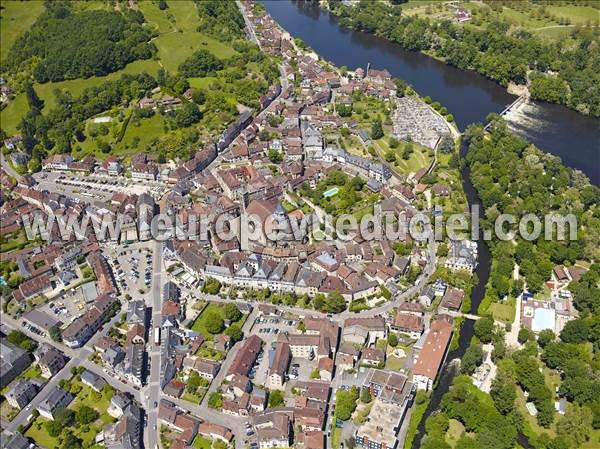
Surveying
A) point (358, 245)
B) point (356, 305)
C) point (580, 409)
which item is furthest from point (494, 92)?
→ point (580, 409)

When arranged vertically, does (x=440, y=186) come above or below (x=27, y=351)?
above

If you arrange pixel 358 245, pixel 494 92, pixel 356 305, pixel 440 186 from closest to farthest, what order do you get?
1. pixel 356 305
2. pixel 358 245
3. pixel 440 186
4. pixel 494 92

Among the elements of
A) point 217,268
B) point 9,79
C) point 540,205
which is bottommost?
point 9,79

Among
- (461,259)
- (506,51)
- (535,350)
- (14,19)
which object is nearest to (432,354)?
(535,350)

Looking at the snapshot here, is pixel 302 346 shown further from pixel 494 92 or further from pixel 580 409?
pixel 494 92

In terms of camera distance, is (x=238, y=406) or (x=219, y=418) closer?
(x=238, y=406)

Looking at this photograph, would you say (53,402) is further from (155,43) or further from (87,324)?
(155,43)

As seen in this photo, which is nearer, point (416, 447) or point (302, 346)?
point (416, 447)
